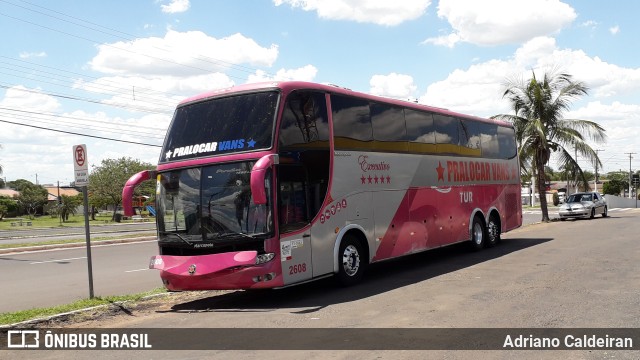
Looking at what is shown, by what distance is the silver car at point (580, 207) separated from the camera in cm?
3266

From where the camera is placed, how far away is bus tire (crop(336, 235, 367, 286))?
35.0 feet

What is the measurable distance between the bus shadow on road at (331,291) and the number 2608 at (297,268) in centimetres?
50

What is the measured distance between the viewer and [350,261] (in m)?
10.9

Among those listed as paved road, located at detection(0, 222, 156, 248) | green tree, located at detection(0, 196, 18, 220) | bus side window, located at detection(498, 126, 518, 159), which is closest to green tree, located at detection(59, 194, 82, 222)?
green tree, located at detection(0, 196, 18, 220)

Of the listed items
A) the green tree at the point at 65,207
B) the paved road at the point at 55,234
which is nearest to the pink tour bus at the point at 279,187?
the paved road at the point at 55,234

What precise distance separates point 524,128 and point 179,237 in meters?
25.6

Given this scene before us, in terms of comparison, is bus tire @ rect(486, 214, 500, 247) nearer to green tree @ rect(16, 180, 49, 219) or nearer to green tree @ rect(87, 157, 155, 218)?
green tree @ rect(87, 157, 155, 218)

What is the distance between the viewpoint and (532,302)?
8523 mm

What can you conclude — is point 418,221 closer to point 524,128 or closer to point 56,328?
point 56,328

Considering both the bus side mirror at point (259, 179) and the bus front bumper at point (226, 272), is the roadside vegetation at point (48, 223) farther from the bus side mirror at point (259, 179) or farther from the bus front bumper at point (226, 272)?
the bus side mirror at point (259, 179)

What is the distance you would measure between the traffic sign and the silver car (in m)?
28.6

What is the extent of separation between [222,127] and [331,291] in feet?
Result: 11.3

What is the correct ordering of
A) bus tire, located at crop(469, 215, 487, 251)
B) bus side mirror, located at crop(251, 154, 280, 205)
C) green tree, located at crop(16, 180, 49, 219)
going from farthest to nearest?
green tree, located at crop(16, 180, 49, 219)
bus tire, located at crop(469, 215, 487, 251)
bus side mirror, located at crop(251, 154, 280, 205)

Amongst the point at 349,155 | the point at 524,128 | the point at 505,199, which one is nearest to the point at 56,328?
the point at 349,155
